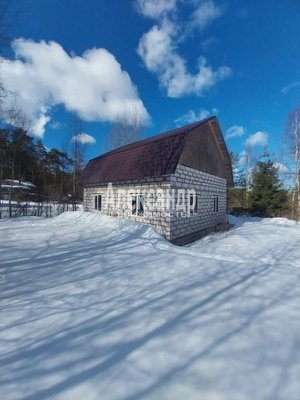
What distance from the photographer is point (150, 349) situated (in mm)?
2441

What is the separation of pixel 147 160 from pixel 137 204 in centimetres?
205

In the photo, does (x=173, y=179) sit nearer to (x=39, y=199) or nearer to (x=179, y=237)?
(x=179, y=237)

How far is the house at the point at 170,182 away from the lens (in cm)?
918

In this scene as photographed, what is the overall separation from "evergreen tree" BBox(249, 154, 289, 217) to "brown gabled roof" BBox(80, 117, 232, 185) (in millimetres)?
9608

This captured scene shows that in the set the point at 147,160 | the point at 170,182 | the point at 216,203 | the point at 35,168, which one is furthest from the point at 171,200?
the point at 35,168

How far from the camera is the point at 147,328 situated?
9.22 feet

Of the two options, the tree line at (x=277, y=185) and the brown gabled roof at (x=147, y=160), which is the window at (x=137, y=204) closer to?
the brown gabled roof at (x=147, y=160)

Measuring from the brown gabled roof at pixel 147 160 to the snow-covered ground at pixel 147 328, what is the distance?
443 cm

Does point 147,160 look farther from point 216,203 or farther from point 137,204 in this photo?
point 216,203

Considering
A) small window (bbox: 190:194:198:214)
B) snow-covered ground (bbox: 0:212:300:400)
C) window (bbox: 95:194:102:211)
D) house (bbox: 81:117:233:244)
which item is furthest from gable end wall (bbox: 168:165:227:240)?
window (bbox: 95:194:102:211)

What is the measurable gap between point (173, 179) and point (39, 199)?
16855 mm

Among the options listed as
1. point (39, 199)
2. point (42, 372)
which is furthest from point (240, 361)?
point (39, 199)

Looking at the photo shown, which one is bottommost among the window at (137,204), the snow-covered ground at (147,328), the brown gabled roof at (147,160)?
the snow-covered ground at (147,328)

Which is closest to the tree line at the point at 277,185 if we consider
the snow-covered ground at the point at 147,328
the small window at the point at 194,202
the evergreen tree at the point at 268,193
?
the evergreen tree at the point at 268,193
